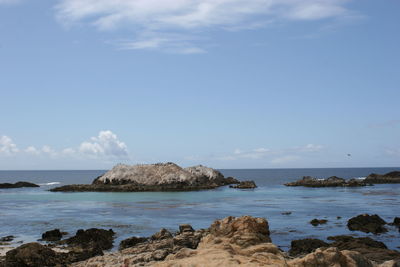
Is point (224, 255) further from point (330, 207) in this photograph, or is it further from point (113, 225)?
point (330, 207)

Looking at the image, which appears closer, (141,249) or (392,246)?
(141,249)

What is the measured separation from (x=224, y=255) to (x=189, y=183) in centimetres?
7243

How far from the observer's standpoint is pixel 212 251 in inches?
534

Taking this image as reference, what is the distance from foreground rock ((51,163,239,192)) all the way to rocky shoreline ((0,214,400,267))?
51.3 metres

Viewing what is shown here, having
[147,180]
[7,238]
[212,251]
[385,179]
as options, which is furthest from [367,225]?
[385,179]

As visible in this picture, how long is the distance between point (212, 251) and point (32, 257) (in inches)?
441

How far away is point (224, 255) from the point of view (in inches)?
499

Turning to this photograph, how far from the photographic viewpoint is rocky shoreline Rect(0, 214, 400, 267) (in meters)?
12.1

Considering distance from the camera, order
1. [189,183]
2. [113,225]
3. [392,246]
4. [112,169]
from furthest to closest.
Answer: [112,169]
[189,183]
[113,225]
[392,246]

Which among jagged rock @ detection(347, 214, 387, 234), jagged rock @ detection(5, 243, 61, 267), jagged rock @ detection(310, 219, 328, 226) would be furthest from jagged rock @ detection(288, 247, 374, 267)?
jagged rock @ detection(310, 219, 328, 226)

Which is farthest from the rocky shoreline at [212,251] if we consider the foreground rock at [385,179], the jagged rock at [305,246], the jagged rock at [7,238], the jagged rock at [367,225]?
the foreground rock at [385,179]

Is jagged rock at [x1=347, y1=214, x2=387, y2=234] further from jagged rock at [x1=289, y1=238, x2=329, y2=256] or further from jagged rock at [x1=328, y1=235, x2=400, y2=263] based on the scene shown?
jagged rock at [x1=289, y1=238, x2=329, y2=256]

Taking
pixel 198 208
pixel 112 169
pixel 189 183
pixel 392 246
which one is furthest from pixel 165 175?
pixel 392 246

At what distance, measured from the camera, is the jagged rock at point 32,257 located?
20.7m
